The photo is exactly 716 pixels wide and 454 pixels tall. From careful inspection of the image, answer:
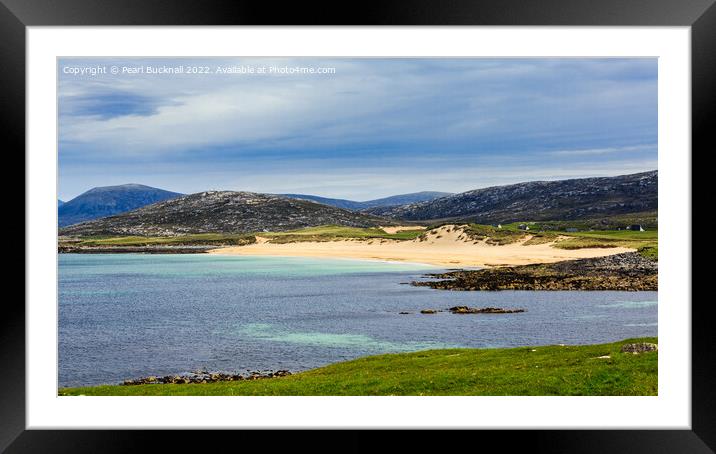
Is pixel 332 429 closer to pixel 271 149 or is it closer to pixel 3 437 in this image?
pixel 3 437

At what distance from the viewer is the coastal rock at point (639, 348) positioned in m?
19.9

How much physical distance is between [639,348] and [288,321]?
2875cm

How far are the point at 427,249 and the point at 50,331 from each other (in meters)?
85.8

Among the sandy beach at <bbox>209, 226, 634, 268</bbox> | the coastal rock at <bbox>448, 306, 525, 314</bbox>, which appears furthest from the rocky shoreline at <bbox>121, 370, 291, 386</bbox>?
the sandy beach at <bbox>209, 226, 634, 268</bbox>

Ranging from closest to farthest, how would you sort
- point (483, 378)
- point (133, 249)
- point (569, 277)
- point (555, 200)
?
point (483, 378) < point (569, 277) < point (133, 249) < point (555, 200)

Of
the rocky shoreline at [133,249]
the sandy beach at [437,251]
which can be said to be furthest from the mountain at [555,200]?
the rocky shoreline at [133,249]

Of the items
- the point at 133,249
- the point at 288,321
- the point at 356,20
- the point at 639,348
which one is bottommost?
the point at 288,321

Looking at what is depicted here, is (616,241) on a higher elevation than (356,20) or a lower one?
lower

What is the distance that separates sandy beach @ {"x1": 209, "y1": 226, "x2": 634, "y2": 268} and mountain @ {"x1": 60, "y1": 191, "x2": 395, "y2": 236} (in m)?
16.9

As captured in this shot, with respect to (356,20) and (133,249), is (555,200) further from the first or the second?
(356,20)

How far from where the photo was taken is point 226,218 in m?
146

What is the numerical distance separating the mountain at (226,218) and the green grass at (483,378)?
377ft

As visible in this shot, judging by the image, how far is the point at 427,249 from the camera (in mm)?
97750

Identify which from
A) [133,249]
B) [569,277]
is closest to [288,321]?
[569,277]
